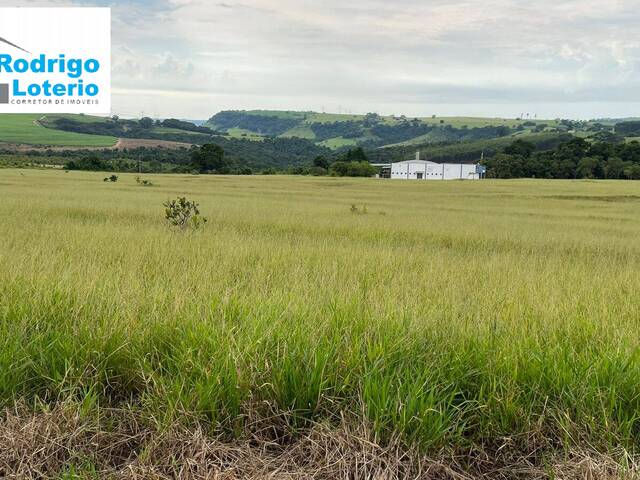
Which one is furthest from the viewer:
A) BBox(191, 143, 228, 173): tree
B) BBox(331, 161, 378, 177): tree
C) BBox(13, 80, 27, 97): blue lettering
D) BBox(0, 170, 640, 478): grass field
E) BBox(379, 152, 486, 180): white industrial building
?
BBox(379, 152, 486, 180): white industrial building

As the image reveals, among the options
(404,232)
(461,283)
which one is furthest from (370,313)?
(404,232)

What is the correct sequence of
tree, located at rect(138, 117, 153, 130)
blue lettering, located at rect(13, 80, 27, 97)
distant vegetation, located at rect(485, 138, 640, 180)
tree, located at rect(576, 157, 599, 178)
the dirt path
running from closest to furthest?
distant vegetation, located at rect(485, 138, 640, 180), tree, located at rect(576, 157, 599, 178), blue lettering, located at rect(13, 80, 27, 97), the dirt path, tree, located at rect(138, 117, 153, 130)

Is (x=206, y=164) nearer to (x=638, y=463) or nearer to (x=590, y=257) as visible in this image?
(x=590, y=257)

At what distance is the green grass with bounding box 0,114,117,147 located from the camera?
12644 centimetres

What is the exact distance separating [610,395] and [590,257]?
993 cm

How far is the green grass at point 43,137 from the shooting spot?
126438 mm

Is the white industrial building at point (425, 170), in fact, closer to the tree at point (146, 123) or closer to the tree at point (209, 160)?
the tree at point (209, 160)

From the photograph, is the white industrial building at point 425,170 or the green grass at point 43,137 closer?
the white industrial building at point 425,170

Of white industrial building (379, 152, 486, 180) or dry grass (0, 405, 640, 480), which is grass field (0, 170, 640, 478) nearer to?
dry grass (0, 405, 640, 480)

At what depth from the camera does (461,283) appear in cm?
694

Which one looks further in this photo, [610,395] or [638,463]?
[610,395]

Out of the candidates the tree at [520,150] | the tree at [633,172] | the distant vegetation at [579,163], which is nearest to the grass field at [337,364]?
the tree at [633,172]

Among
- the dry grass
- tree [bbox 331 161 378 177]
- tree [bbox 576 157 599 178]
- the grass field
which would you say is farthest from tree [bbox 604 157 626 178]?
the dry grass

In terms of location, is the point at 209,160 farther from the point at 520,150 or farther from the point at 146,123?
the point at 146,123
